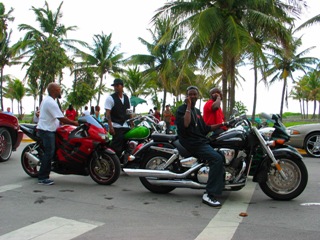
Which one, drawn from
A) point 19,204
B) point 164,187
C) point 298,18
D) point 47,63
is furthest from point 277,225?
point 47,63

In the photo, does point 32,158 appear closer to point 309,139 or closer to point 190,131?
point 190,131

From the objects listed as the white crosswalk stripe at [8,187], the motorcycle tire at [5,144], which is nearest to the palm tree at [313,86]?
the motorcycle tire at [5,144]

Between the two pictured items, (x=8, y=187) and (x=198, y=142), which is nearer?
(x=198, y=142)

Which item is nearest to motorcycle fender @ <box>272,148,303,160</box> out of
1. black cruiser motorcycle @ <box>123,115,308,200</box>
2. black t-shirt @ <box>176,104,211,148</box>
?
black cruiser motorcycle @ <box>123,115,308,200</box>

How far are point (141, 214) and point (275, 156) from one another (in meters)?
2.04

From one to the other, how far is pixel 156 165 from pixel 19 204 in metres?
2.04

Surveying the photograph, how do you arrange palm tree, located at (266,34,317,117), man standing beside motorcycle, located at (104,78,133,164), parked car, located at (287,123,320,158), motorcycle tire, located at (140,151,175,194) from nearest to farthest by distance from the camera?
motorcycle tire, located at (140,151,175,194), man standing beside motorcycle, located at (104,78,133,164), parked car, located at (287,123,320,158), palm tree, located at (266,34,317,117)

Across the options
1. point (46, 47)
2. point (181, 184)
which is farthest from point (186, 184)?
point (46, 47)

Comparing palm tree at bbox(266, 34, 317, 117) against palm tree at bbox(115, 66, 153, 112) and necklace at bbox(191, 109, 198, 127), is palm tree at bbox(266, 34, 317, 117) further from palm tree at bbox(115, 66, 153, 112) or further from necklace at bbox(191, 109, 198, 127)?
necklace at bbox(191, 109, 198, 127)

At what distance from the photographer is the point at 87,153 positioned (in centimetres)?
636

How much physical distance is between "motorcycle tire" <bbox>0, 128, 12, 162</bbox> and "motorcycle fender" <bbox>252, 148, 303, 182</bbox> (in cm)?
642

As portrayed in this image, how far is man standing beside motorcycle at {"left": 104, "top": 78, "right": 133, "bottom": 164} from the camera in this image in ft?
23.7

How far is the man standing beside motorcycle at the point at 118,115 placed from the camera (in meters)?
7.22

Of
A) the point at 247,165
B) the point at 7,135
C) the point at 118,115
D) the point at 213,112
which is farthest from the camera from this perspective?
the point at 7,135
